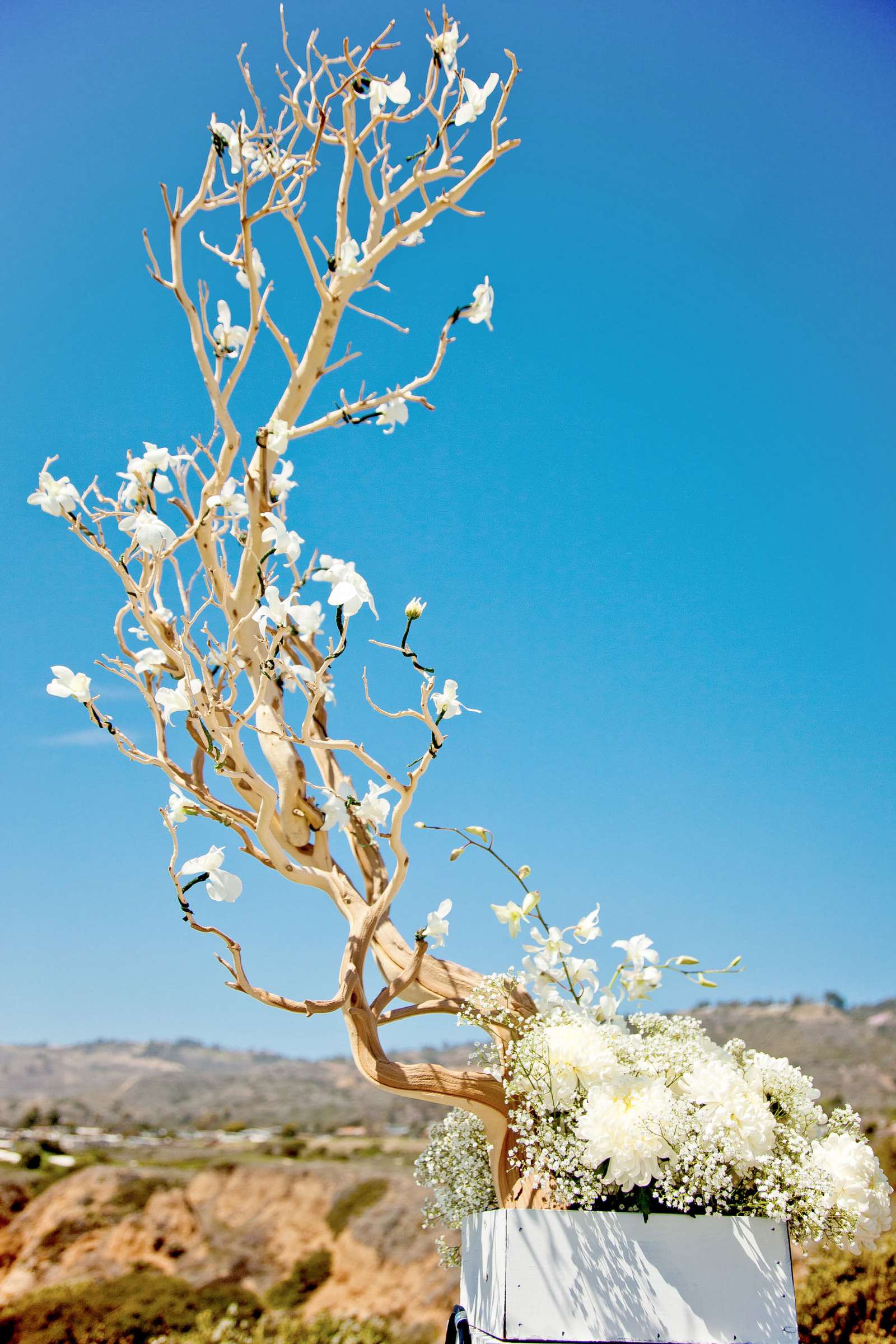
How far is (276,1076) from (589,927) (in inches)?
598

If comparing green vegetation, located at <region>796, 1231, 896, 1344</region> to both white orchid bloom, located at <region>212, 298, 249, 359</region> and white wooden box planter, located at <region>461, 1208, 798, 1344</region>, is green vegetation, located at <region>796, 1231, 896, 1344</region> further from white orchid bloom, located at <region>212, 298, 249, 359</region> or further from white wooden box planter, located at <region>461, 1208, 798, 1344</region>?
white orchid bloom, located at <region>212, 298, 249, 359</region>

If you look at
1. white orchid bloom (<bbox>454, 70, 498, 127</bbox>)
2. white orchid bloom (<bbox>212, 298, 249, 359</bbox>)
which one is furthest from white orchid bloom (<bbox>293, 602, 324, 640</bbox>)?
white orchid bloom (<bbox>454, 70, 498, 127</bbox>)

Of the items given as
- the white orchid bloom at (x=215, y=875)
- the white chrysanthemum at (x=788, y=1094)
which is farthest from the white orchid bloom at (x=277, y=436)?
the white chrysanthemum at (x=788, y=1094)

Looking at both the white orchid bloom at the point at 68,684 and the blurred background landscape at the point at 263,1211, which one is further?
the blurred background landscape at the point at 263,1211

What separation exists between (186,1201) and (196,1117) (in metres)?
4.49

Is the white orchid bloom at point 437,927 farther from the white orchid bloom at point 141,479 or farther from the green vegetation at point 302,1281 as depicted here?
the green vegetation at point 302,1281

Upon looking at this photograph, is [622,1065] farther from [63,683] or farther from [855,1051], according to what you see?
[855,1051]

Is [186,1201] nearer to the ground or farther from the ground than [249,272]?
nearer to the ground

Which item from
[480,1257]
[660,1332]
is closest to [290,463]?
[480,1257]

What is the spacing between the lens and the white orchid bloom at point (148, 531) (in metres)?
1.68

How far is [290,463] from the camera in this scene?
187 cm

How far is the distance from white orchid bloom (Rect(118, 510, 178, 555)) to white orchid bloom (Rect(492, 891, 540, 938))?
980 mm

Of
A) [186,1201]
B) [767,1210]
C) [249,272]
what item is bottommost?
[186,1201]

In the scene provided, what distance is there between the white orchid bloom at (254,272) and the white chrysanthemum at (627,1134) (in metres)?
1.73
